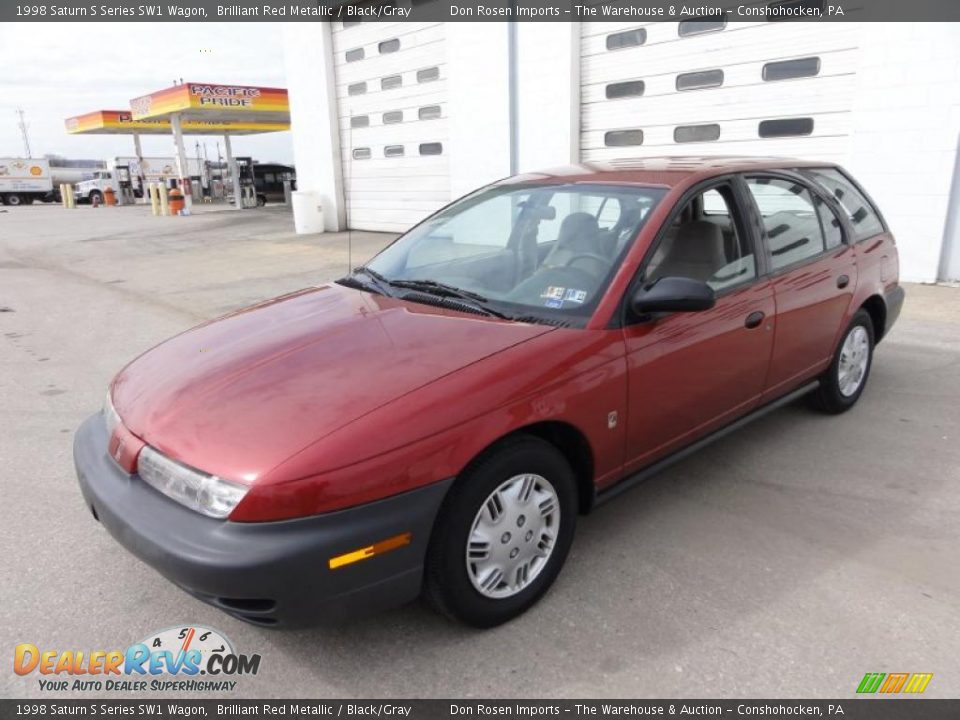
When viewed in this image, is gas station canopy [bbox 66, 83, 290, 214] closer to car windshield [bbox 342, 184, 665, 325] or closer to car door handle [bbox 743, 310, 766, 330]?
car windshield [bbox 342, 184, 665, 325]

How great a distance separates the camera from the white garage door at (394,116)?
13.2 m

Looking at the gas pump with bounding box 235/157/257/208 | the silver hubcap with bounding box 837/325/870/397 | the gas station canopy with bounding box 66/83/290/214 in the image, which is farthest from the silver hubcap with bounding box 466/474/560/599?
the gas pump with bounding box 235/157/257/208

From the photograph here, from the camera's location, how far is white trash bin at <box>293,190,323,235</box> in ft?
52.1

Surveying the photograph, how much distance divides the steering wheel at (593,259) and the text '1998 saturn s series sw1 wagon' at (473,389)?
18mm

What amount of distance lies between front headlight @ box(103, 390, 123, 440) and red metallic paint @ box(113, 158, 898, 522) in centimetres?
4

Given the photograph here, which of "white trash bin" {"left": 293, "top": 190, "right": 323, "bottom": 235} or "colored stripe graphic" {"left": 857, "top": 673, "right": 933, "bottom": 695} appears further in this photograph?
"white trash bin" {"left": 293, "top": 190, "right": 323, "bottom": 235}

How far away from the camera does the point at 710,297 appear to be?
2732mm

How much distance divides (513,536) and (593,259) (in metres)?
1.21

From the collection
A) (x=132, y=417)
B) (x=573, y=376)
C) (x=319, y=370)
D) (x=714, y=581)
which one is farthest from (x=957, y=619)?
(x=132, y=417)

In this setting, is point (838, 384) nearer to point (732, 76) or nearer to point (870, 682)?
point (870, 682)

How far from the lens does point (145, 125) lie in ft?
117

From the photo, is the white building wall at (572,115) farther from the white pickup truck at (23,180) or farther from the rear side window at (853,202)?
the white pickup truck at (23,180)

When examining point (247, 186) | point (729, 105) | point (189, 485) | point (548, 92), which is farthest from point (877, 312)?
point (247, 186)

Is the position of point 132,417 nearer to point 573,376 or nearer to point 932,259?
point 573,376
